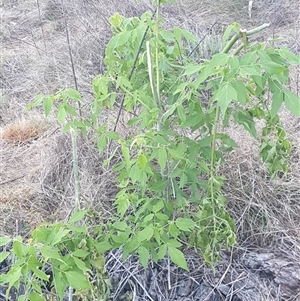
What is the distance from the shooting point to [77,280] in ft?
4.70

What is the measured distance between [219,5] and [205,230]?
13.4 ft

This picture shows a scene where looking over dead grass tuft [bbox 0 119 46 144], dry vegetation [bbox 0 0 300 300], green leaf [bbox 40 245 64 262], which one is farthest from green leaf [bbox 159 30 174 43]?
dead grass tuft [bbox 0 119 46 144]

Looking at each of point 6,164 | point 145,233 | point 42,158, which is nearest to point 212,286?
point 145,233

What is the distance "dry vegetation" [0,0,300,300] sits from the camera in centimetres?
227

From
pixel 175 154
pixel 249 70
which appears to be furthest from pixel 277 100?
pixel 175 154

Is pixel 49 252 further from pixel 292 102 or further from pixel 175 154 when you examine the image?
pixel 292 102

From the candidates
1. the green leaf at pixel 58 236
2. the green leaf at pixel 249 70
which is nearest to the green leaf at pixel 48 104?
the green leaf at pixel 58 236

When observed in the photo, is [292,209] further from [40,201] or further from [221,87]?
[40,201]

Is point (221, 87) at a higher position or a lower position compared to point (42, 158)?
higher

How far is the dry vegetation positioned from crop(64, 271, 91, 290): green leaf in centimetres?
63

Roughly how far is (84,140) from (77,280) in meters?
1.43

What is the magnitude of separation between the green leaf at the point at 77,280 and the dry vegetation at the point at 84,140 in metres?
0.63

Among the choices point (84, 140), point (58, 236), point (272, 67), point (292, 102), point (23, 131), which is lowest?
point (23, 131)

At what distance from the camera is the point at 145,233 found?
1.67 metres
